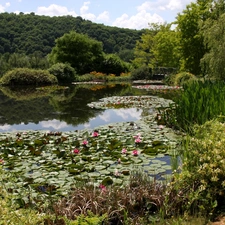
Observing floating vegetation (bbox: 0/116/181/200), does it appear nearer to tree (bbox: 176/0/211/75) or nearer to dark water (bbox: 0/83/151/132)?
dark water (bbox: 0/83/151/132)

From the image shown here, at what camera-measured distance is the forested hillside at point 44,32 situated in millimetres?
54688

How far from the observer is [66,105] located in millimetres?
13086

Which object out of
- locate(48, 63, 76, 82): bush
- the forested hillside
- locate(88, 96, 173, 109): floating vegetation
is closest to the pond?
locate(88, 96, 173, 109): floating vegetation

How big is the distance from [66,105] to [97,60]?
2758cm

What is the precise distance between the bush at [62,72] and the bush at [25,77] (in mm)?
2496

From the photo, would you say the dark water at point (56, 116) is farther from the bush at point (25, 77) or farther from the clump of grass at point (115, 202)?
the bush at point (25, 77)

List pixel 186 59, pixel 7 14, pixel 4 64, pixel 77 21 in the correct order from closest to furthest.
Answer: pixel 186 59 < pixel 4 64 < pixel 7 14 < pixel 77 21

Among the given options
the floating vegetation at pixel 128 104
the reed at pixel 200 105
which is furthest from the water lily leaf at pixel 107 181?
the floating vegetation at pixel 128 104

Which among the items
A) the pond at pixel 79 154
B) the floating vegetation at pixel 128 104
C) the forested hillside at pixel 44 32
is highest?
the forested hillside at pixel 44 32

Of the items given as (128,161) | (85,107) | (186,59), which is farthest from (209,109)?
(186,59)

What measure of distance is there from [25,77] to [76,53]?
13.8m

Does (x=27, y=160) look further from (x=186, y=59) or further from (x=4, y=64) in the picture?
(x=4, y=64)

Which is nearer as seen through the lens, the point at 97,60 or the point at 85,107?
the point at 85,107

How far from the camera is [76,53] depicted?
125 ft
